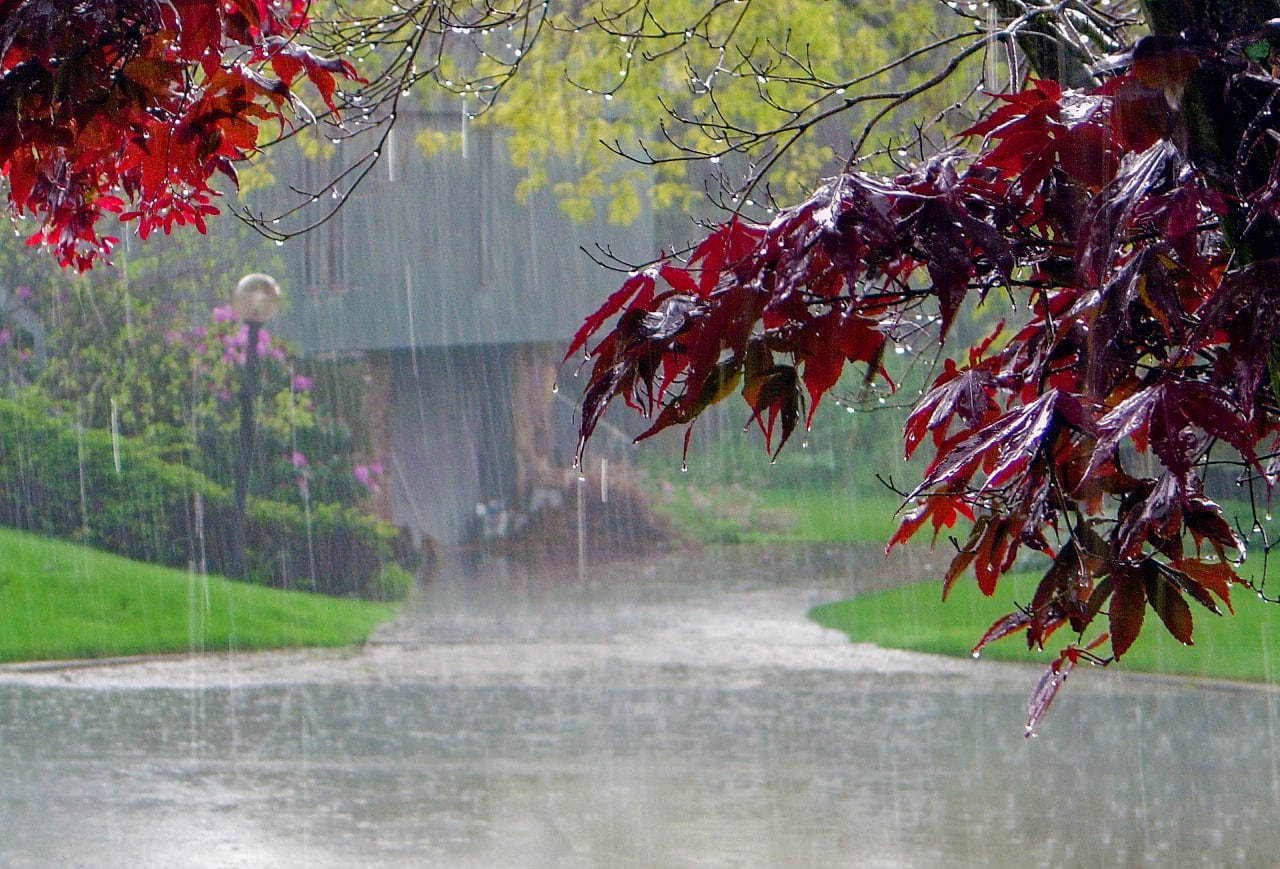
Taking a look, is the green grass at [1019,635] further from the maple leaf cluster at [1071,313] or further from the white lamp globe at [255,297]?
the maple leaf cluster at [1071,313]

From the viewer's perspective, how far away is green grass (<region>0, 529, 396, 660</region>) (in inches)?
401

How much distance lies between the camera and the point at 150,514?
13164mm

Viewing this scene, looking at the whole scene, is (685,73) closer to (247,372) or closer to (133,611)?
(247,372)

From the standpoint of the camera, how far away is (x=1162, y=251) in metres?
1.63

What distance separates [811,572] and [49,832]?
435 inches

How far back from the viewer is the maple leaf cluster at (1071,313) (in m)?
1.56

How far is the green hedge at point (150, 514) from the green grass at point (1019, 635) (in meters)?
4.88

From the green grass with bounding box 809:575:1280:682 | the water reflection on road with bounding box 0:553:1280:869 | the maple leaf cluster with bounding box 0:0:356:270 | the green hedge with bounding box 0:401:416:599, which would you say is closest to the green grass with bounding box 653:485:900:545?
the green grass with bounding box 809:575:1280:682

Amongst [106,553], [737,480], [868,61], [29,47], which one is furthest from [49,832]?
[737,480]

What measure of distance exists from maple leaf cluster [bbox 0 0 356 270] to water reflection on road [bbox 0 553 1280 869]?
→ 3761 millimetres

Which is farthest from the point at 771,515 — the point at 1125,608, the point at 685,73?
the point at 1125,608

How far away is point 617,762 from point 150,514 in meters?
7.68

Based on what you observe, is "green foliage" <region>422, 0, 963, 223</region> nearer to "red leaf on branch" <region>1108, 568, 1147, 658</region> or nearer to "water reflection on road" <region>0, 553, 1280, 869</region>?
"water reflection on road" <region>0, 553, 1280, 869</region>

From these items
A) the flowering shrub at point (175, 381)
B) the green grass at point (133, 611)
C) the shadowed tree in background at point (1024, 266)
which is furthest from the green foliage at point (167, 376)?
the shadowed tree in background at point (1024, 266)
